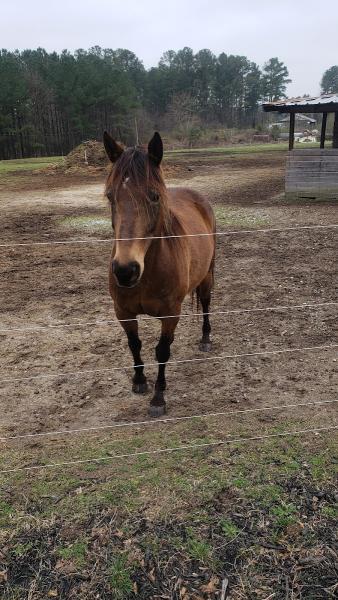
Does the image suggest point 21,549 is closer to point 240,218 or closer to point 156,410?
point 156,410

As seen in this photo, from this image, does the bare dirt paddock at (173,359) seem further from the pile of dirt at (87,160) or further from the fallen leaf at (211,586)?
the pile of dirt at (87,160)

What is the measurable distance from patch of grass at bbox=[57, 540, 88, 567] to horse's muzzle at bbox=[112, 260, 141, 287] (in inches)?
52.7

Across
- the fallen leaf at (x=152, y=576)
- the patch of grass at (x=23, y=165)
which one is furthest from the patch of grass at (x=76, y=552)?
the patch of grass at (x=23, y=165)

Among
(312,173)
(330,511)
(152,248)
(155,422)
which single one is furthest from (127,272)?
(312,173)

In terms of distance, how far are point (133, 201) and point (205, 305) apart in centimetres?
232

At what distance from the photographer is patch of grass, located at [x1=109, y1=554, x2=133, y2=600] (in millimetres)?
1963

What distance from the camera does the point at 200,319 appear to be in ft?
15.9

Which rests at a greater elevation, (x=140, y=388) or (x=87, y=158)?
(x=87, y=158)

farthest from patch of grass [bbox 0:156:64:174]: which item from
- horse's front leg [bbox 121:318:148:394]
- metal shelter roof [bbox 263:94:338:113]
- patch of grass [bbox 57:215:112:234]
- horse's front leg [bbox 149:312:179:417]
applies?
horse's front leg [bbox 149:312:179:417]

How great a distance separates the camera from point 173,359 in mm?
4062

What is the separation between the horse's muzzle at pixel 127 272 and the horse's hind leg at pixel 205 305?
77.6 inches

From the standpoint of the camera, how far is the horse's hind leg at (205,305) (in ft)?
13.8

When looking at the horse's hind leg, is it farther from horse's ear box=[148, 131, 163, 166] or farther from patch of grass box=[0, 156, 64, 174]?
patch of grass box=[0, 156, 64, 174]

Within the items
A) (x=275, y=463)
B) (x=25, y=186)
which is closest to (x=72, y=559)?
(x=275, y=463)
